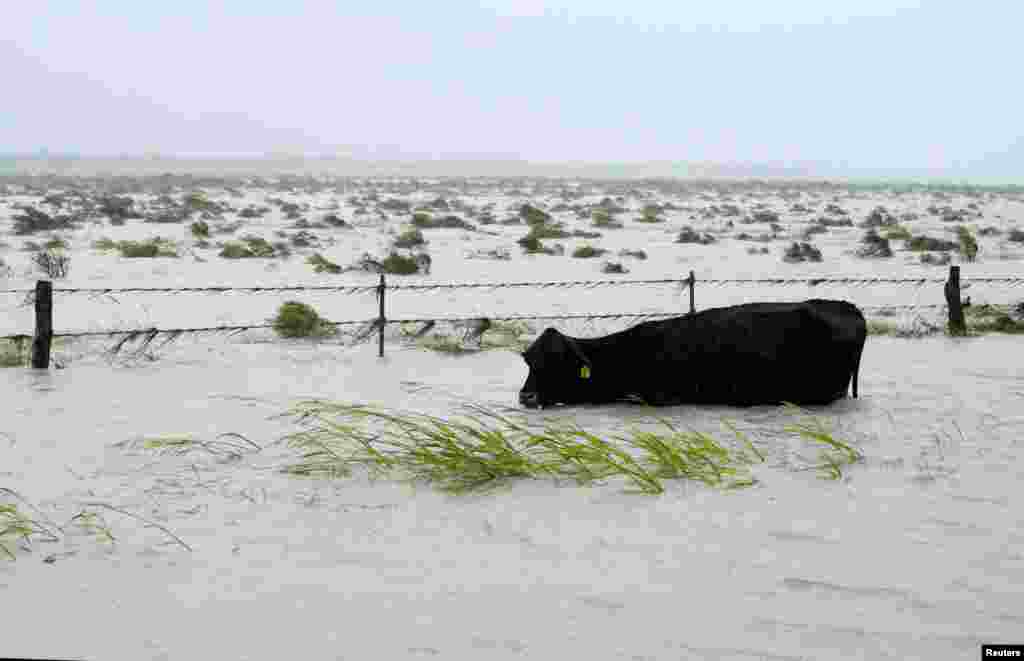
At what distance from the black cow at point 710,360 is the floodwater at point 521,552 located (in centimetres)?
17

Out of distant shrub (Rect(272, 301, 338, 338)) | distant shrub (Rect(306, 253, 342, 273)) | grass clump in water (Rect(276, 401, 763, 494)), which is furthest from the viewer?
distant shrub (Rect(306, 253, 342, 273))

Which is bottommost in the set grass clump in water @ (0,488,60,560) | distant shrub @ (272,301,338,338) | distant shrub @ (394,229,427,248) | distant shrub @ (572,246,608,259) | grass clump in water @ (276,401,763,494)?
grass clump in water @ (0,488,60,560)

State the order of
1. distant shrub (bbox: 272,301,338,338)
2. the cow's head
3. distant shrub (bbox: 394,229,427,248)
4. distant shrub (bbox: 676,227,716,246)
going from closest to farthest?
the cow's head < distant shrub (bbox: 272,301,338,338) < distant shrub (bbox: 394,229,427,248) < distant shrub (bbox: 676,227,716,246)

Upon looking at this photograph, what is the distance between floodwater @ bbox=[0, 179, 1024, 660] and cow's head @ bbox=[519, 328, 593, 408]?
136 mm

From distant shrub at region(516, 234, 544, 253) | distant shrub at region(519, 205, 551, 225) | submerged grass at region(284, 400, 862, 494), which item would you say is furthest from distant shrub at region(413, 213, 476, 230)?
submerged grass at region(284, 400, 862, 494)

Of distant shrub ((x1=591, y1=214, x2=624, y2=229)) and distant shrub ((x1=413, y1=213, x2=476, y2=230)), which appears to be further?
distant shrub ((x1=591, y1=214, x2=624, y2=229))

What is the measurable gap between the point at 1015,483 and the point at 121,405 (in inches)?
245

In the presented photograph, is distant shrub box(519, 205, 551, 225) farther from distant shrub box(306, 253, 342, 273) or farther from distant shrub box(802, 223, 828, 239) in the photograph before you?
distant shrub box(306, 253, 342, 273)

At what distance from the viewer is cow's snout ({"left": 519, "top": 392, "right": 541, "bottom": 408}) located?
8.07m

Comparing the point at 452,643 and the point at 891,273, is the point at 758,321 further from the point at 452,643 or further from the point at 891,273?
the point at 891,273

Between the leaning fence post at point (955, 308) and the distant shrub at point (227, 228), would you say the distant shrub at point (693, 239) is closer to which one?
the distant shrub at point (227, 228)

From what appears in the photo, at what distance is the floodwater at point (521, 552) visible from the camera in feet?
13.8

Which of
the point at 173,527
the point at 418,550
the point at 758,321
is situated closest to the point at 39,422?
the point at 173,527

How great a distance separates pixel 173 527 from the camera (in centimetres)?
543
